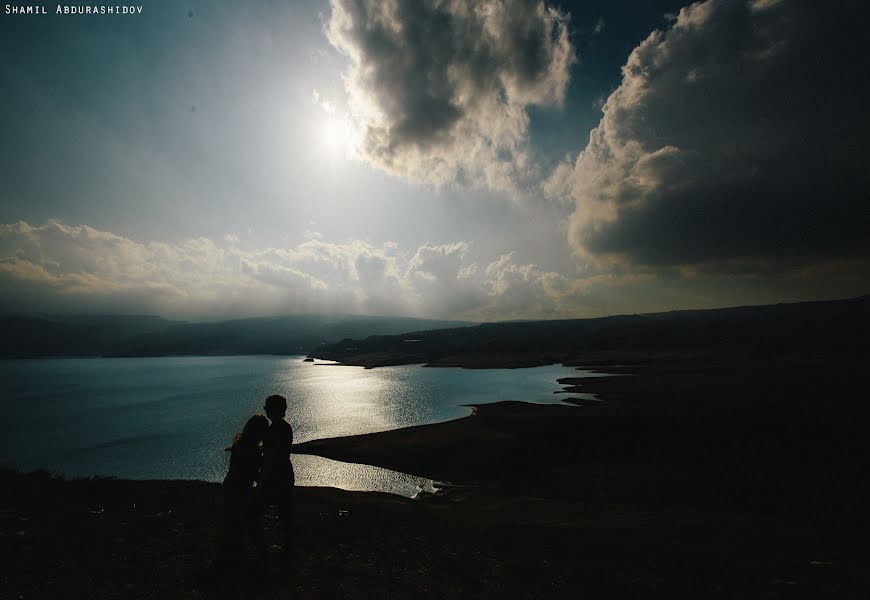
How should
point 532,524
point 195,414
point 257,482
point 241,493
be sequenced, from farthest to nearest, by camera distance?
point 195,414 → point 532,524 → point 257,482 → point 241,493

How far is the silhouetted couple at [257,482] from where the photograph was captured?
9.57 meters

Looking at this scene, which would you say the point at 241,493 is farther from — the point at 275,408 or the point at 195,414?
the point at 195,414

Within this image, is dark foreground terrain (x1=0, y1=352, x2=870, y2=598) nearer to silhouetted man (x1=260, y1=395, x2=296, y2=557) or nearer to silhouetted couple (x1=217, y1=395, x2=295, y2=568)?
silhouetted couple (x1=217, y1=395, x2=295, y2=568)

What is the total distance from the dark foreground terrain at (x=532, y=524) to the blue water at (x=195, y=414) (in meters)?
10.7

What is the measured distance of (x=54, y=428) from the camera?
2351 inches

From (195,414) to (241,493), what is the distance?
2914 inches

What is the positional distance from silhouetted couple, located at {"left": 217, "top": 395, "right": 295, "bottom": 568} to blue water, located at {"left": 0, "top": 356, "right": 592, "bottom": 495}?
80.7 feet

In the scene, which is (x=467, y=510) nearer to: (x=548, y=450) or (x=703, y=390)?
(x=548, y=450)

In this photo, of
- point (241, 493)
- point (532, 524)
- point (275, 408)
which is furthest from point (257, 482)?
point (532, 524)

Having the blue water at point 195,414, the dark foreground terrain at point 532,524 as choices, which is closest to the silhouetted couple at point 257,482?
the dark foreground terrain at point 532,524

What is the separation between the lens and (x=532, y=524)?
62.7ft

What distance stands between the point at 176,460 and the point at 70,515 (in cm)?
3178

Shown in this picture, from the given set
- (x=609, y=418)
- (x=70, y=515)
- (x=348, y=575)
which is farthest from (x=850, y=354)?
(x=70, y=515)

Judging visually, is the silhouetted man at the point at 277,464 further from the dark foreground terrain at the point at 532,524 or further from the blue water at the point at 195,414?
the blue water at the point at 195,414
